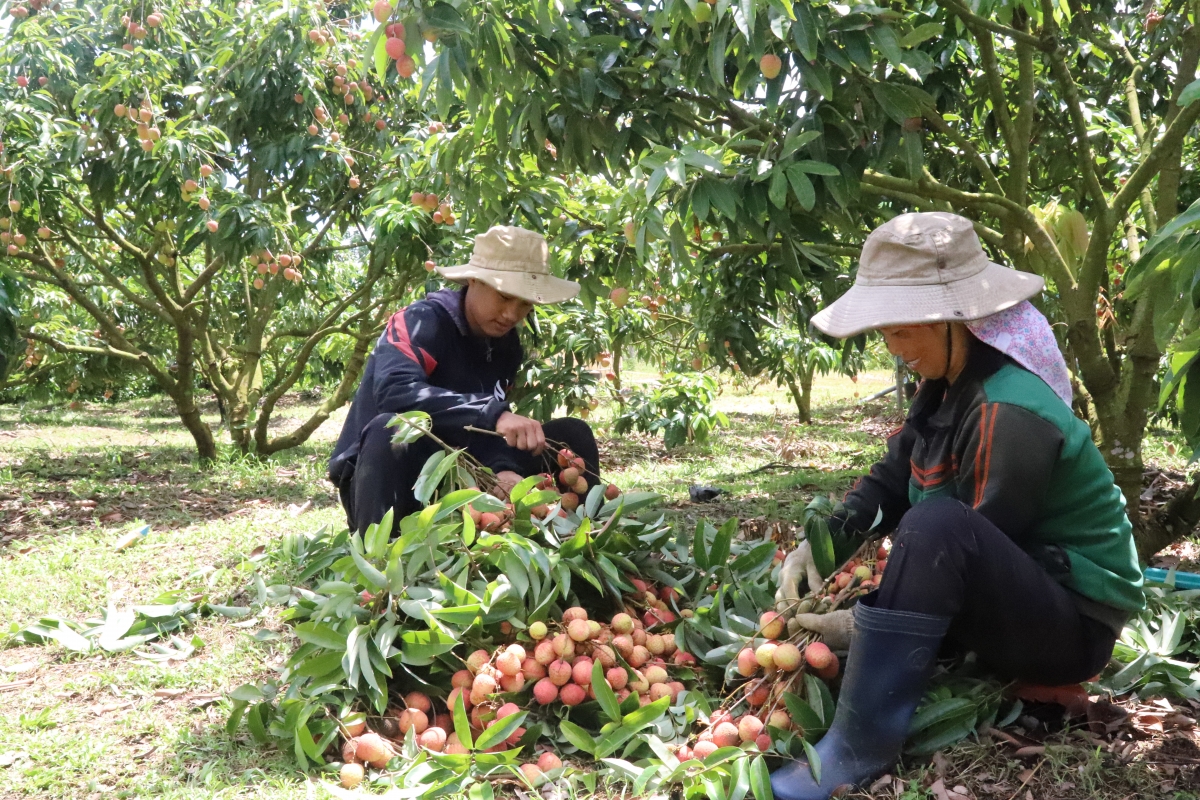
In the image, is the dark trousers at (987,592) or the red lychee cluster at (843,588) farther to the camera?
the red lychee cluster at (843,588)

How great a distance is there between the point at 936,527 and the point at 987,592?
0.51ft

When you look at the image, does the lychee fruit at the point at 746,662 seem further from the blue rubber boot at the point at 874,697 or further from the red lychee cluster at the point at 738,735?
the blue rubber boot at the point at 874,697

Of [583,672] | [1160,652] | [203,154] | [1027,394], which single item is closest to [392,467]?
[583,672]

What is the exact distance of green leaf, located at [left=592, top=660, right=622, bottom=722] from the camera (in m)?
1.76

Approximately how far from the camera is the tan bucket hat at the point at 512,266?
99.5 inches

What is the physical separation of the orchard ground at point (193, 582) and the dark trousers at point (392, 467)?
A: 436 mm

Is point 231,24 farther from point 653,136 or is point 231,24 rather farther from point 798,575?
point 798,575

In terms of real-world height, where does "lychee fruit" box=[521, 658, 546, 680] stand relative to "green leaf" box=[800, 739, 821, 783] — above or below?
above

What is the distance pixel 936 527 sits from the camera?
1522mm

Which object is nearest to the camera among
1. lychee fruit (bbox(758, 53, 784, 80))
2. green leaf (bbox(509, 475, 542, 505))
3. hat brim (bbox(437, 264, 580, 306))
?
lychee fruit (bbox(758, 53, 784, 80))

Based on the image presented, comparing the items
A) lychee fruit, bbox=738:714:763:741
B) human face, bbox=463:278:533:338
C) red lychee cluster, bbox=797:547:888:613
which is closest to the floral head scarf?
red lychee cluster, bbox=797:547:888:613

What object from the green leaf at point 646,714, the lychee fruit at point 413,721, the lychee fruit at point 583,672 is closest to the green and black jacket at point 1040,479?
the green leaf at point 646,714

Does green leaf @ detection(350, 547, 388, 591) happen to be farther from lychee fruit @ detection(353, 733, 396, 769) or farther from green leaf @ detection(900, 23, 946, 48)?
green leaf @ detection(900, 23, 946, 48)

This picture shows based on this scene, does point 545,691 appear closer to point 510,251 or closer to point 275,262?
point 510,251
